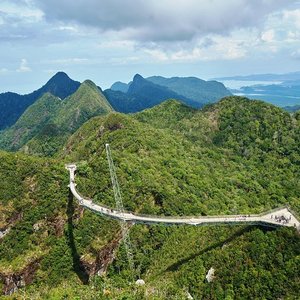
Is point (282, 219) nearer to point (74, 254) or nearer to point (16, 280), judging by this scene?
point (74, 254)

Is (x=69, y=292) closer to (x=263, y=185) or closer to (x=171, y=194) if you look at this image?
(x=171, y=194)

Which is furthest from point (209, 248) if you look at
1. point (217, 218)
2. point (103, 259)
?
point (103, 259)

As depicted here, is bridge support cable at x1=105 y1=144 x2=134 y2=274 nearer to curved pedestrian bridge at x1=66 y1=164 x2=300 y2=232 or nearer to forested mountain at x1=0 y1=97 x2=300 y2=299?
forested mountain at x1=0 y1=97 x2=300 y2=299

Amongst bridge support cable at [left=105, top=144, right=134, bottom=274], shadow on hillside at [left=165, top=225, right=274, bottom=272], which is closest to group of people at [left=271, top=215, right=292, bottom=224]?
shadow on hillside at [left=165, top=225, right=274, bottom=272]

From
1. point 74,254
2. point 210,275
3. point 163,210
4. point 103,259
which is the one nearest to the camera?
point 210,275

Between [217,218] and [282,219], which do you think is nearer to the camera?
[282,219]

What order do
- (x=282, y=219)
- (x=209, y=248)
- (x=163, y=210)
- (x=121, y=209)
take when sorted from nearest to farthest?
1. (x=282, y=219)
2. (x=209, y=248)
3. (x=121, y=209)
4. (x=163, y=210)

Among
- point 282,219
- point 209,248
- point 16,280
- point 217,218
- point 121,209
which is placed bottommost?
point 16,280

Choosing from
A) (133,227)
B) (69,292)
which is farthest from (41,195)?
(69,292)
